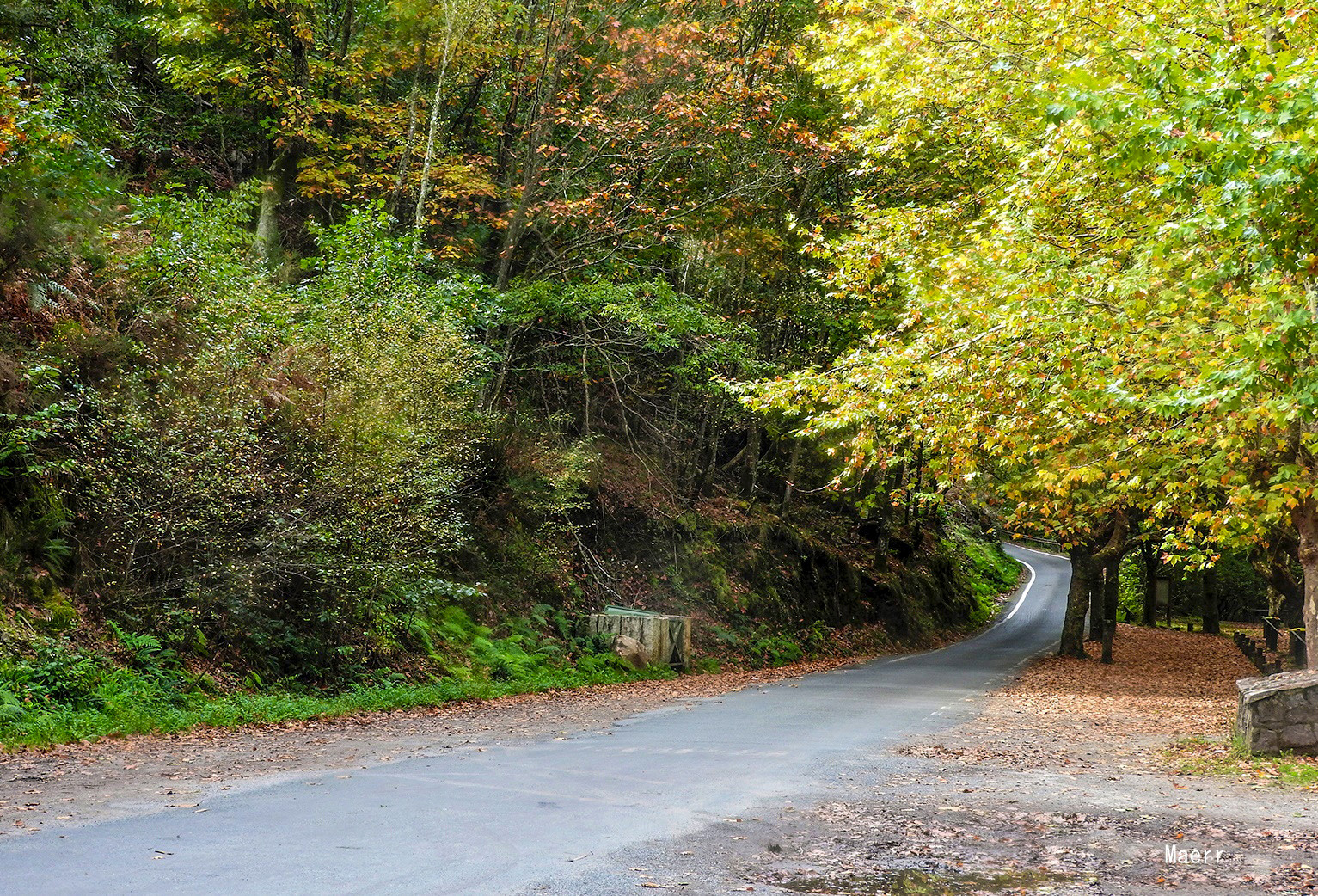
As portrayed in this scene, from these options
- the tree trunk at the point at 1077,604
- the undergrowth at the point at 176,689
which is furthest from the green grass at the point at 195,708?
the tree trunk at the point at 1077,604

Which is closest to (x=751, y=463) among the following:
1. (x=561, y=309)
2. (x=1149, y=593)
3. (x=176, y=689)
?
(x=561, y=309)

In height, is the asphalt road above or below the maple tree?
below

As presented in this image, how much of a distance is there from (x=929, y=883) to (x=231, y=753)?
6328 millimetres

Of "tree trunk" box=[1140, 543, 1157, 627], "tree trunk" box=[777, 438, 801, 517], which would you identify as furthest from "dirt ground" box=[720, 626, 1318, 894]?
"tree trunk" box=[1140, 543, 1157, 627]

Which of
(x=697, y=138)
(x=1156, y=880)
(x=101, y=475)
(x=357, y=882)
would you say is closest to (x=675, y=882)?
(x=357, y=882)

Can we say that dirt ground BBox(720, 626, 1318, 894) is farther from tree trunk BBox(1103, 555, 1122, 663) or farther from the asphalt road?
tree trunk BBox(1103, 555, 1122, 663)

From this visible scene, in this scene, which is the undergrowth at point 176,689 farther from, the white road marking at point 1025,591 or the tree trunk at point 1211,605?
the tree trunk at point 1211,605

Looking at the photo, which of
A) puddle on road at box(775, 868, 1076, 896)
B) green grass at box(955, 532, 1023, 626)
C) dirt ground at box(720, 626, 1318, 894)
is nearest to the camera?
puddle on road at box(775, 868, 1076, 896)

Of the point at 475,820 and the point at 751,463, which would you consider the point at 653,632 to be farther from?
the point at 475,820

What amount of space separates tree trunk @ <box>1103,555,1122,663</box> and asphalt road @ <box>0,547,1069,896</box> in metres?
17.8

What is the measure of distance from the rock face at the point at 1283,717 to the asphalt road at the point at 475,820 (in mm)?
3530

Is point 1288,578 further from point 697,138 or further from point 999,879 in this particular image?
point 999,879

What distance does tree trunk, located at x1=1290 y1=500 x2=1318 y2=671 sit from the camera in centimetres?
1198

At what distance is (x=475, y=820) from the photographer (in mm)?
6918
